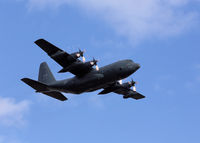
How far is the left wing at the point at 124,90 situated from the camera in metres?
47.8

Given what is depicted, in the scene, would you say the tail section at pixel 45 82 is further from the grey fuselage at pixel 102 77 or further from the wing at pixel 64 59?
the wing at pixel 64 59

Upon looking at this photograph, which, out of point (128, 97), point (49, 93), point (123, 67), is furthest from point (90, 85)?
point (128, 97)

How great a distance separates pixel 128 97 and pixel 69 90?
38.7 feet

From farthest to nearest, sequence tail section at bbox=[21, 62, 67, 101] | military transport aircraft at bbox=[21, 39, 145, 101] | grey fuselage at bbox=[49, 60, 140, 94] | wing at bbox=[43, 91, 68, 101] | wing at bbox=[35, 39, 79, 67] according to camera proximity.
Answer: wing at bbox=[43, 91, 68, 101]
tail section at bbox=[21, 62, 67, 101]
grey fuselage at bbox=[49, 60, 140, 94]
military transport aircraft at bbox=[21, 39, 145, 101]
wing at bbox=[35, 39, 79, 67]

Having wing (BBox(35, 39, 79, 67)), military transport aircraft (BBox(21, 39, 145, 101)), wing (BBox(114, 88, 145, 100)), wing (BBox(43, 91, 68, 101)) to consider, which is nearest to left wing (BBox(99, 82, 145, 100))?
wing (BBox(114, 88, 145, 100))

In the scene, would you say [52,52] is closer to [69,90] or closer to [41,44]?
[41,44]

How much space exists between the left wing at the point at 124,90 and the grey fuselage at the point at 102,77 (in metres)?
4.94

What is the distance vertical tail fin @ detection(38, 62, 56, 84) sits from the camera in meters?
47.3

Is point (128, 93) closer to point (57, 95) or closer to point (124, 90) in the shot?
point (124, 90)

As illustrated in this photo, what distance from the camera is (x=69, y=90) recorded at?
1706 inches

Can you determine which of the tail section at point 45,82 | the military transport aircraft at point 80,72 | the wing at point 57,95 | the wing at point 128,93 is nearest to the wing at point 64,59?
the military transport aircraft at point 80,72

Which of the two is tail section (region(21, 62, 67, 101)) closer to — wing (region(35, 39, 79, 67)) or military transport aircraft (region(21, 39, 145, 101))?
military transport aircraft (region(21, 39, 145, 101))

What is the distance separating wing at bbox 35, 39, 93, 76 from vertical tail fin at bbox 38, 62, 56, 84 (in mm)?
6232

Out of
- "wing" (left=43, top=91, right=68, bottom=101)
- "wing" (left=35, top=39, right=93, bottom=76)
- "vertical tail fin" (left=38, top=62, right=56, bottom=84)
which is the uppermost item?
"vertical tail fin" (left=38, top=62, right=56, bottom=84)
